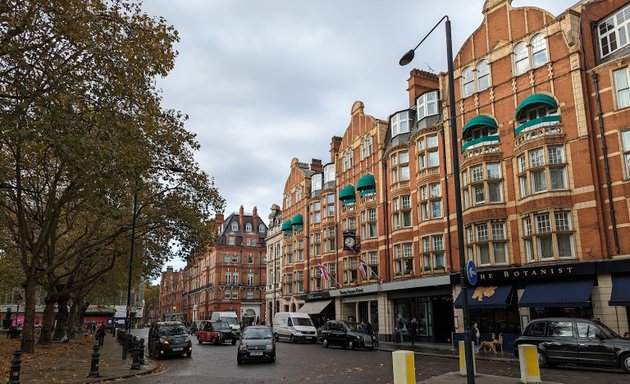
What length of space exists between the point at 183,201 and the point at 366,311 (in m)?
18.8

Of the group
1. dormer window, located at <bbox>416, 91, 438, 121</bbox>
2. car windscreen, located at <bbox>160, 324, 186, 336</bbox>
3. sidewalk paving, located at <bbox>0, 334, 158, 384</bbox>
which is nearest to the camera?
sidewalk paving, located at <bbox>0, 334, 158, 384</bbox>

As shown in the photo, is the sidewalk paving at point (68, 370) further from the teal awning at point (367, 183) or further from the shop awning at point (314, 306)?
the shop awning at point (314, 306)

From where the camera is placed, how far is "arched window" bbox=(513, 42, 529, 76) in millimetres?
27141

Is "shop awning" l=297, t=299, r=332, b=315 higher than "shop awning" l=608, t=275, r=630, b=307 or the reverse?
the reverse

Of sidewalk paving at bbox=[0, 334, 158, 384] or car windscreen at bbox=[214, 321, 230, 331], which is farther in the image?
car windscreen at bbox=[214, 321, 230, 331]

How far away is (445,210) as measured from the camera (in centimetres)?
3102

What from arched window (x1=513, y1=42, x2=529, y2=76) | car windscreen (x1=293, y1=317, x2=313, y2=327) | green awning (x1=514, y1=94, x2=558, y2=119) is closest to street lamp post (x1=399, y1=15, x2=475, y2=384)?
green awning (x1=514, y1=94, x2=558, y2=119)

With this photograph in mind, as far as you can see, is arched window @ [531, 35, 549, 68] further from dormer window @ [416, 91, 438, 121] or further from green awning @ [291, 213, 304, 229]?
green awning @ [291, 213, 304, 229]

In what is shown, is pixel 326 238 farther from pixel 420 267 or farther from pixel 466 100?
pixel 466 100

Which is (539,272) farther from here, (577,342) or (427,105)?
(427,105)

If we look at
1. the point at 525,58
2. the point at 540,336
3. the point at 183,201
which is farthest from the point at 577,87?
the point at 183,201

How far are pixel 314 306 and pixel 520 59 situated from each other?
28077mm

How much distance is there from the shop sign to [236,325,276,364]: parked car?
1234cm

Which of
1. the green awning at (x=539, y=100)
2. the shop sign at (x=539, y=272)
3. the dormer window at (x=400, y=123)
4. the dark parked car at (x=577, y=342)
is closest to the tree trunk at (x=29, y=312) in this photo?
the dark parked car at (x=577, y=342)
